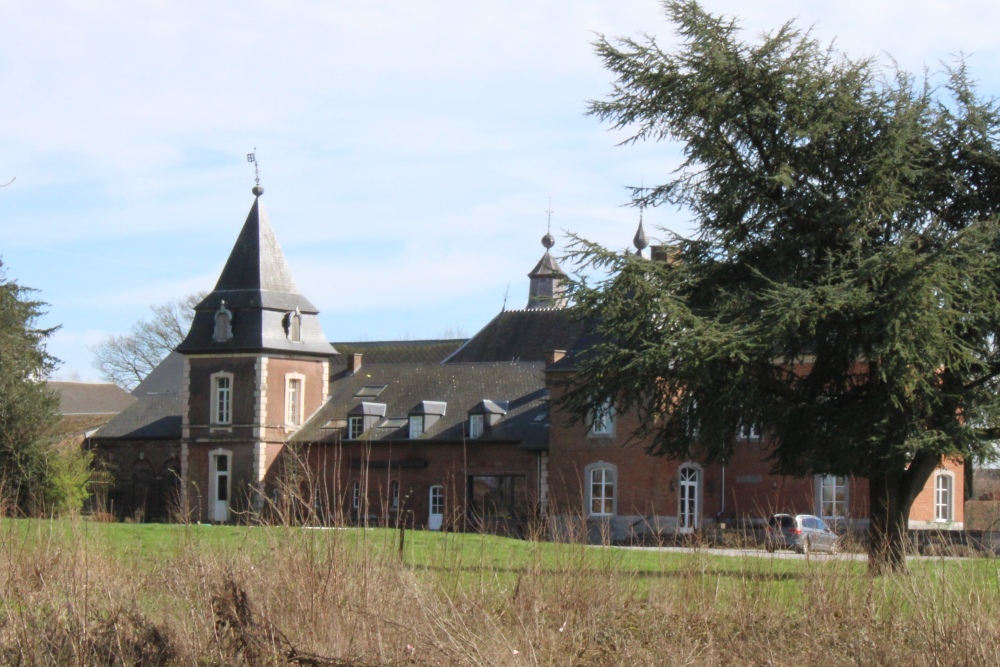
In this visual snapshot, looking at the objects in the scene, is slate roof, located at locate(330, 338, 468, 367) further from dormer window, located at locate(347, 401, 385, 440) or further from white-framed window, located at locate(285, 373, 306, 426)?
dormer window, located at locate(347, 401, 385, 440)

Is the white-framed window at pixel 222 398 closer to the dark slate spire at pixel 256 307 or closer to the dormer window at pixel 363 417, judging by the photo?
the dark slate spire at pixel 256 307

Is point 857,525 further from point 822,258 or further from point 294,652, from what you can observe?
point 294,652

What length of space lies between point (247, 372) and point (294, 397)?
6.11 ft

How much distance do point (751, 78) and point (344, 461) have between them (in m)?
24.2

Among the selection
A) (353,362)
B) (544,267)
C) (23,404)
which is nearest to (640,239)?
(544,267)

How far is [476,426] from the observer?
1486 inches

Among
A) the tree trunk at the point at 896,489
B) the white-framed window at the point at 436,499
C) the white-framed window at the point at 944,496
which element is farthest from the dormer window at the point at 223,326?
the tree trunk at the point at 896,489

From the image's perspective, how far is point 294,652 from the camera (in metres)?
7.89

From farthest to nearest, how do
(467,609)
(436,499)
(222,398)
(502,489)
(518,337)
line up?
(518,337) → (222,398) → (436,499) → (502,489) → (467,609)

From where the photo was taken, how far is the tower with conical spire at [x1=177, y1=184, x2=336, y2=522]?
42219 millimetres

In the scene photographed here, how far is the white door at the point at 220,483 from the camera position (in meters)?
42.3

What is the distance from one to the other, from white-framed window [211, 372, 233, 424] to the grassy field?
3315 cm

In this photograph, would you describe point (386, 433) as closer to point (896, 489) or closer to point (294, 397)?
point (294, 397)

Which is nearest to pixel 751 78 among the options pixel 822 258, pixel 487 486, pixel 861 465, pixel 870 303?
pixel 822 258
